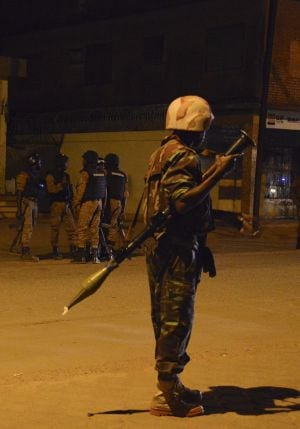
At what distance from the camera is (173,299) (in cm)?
546

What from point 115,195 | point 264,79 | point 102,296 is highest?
point 264,79

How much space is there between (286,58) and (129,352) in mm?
18278

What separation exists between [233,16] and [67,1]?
10276mm

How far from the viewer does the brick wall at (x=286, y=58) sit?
24328 mm

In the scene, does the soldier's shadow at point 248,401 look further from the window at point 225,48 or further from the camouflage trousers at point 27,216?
the window at point 225,48

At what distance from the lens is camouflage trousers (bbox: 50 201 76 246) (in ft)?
49.1

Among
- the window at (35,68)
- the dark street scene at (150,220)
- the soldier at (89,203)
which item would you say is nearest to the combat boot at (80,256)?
the soldier at (89,203)

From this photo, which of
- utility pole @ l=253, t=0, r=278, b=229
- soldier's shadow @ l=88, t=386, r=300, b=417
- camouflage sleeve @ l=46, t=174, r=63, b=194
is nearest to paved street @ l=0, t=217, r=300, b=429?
soldier's shadow @ l=88, t=386, r=300, b=417

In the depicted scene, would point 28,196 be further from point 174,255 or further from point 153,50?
point 153,50

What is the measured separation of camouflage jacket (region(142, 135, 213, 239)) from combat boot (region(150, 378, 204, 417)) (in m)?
0.99

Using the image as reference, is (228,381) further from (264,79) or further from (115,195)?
(264,79)

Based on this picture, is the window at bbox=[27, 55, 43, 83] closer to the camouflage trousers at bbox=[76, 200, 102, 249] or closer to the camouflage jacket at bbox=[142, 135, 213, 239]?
the camouflage trousers at bbox=[76, 200, 102, 249]

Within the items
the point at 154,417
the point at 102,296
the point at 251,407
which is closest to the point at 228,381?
the point at 251,407

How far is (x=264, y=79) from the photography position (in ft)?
71.2
